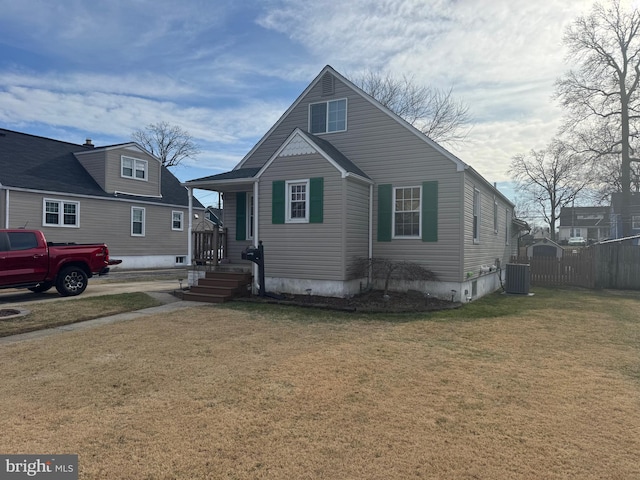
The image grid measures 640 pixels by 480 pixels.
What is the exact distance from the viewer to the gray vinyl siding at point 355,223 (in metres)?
10.8

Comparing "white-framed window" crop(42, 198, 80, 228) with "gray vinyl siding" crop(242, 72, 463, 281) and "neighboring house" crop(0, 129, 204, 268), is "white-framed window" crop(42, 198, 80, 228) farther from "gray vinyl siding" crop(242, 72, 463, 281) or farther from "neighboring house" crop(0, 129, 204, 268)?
"gray vinyl siding" crop(242, 72, 463, 281)

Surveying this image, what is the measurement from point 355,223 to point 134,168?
16301 mm

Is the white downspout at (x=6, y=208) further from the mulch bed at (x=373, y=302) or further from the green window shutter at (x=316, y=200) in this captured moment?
the green window shutter at (x=316, y=200)

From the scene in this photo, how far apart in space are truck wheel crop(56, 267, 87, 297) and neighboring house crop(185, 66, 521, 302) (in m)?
4.24

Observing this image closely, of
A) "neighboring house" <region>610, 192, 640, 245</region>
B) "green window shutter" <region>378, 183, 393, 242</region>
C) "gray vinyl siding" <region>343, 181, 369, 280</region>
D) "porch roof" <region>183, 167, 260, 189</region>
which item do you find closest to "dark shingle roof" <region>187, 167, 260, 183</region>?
"porch roof" <region>183, 167, 260, 189</region>

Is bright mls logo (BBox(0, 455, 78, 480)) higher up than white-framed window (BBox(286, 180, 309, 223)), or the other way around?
white-framed window (BBox(286, 180, 309, 223))

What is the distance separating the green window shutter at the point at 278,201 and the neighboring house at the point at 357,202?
29 mm

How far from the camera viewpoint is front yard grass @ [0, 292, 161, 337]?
26.2ft

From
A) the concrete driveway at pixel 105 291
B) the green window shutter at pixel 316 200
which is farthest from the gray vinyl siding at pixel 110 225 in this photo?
the green window shutter at pixel 316 200

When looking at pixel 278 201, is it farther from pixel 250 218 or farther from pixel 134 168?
pixel 134 168

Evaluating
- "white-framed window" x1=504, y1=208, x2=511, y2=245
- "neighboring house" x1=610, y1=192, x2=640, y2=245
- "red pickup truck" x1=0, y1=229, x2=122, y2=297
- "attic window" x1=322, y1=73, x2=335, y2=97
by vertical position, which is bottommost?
"red pickup truck" x1=0, y1=229, x2=122, y2=297

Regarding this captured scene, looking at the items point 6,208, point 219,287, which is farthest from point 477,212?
point 6,208

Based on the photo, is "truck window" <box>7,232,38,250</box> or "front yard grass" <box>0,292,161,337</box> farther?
"truck window" <box>7,232,38,250</box>

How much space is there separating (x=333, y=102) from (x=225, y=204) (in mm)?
5124
